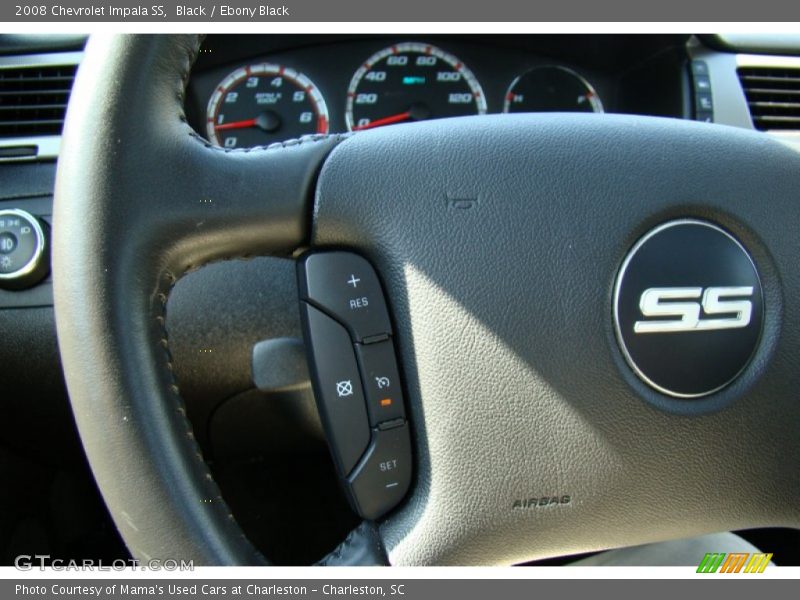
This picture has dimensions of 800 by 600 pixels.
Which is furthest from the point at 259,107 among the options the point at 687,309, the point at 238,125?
the point at 687,309

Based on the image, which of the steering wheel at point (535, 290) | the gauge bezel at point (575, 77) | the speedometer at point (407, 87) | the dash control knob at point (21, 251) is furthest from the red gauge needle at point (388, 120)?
the steering wheel at point (535, 290)

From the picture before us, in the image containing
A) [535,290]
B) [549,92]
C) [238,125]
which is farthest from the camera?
[549,92]

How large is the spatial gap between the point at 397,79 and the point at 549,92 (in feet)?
1.11

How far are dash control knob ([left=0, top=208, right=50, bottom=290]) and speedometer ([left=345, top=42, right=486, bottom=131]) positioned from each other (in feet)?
2.23

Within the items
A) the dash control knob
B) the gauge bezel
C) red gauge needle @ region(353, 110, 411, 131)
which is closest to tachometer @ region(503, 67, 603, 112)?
the gauge bezel

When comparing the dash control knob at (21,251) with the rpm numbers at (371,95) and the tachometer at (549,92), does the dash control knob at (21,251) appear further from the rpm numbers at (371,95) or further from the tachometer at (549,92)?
the tachometer at (549,92)

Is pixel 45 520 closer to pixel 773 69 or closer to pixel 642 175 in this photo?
pixel 642 175

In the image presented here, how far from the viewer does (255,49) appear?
1.56 metres

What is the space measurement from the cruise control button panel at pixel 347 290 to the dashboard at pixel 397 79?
2.80 feet

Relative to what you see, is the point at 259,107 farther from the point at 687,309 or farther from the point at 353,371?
the point at 687,309

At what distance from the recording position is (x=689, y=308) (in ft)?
2.63

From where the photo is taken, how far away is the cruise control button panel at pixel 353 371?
31.3 inches

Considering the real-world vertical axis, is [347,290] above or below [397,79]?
below

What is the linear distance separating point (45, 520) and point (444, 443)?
3.29 ft
